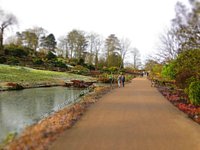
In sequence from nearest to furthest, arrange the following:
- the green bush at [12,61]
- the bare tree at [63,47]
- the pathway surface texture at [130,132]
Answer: the pathway surface texture at [130,132] < the green bush at [12,61] < the bare tree at [63,47]

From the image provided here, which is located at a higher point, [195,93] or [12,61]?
[12,61]

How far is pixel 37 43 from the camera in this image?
7438 cm

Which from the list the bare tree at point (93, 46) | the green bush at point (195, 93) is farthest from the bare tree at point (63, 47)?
the green bush at point (195, 93)

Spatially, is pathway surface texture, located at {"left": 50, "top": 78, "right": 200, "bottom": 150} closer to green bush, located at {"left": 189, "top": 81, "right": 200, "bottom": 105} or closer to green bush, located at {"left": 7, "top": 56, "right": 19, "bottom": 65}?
green bush, located at {"left": 189, "top": 81, "right": 200, "bottom": 105}

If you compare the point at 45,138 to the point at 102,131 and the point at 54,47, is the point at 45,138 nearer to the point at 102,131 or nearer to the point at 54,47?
the point at 102,131

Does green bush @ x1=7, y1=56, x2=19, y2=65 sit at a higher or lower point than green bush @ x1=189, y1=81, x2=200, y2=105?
higher

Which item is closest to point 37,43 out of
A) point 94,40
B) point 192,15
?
point 94,40

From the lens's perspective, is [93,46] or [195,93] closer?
[195,93]

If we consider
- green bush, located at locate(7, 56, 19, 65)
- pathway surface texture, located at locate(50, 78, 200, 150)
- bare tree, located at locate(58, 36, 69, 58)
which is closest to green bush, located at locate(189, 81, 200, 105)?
pathway surface texture, located at locate(50, 78, 200, 150)

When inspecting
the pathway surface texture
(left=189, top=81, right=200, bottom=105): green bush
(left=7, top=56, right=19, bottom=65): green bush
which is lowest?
the pathway surface texture

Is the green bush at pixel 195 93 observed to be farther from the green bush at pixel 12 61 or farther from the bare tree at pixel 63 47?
the bare tree at pixel 63 47

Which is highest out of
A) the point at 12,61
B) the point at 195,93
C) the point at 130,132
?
the point at 12,61

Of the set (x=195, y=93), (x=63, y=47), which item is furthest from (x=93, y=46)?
(x=195, y=93)

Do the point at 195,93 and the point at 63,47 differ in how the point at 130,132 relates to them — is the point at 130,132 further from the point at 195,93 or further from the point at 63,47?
the point at 63,47
